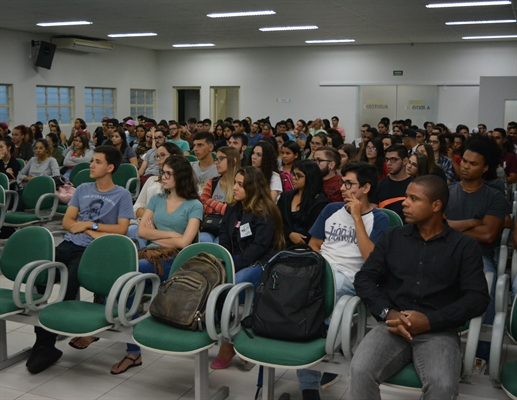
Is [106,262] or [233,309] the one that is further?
[106,262]

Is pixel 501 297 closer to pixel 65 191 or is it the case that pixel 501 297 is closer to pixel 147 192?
pixel 147 192

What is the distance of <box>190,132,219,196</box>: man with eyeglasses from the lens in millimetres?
6035

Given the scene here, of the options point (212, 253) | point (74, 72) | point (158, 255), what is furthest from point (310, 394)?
point (74, 72)

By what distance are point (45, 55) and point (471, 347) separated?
1398 cm

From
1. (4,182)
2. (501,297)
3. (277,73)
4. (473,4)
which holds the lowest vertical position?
(501,297)

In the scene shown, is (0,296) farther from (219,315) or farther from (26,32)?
(26,32)

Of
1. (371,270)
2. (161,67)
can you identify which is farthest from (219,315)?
(161,67)

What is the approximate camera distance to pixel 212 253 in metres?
3.57

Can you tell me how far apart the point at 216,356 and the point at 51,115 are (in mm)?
12980

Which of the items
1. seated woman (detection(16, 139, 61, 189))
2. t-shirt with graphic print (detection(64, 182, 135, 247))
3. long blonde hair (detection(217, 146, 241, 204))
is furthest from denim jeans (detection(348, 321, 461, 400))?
seated woman (detection(16, 139, 61, 189))

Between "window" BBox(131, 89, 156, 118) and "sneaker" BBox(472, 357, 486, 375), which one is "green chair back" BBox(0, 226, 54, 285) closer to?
"sneaker" BBox(472, 357, 486, 375)

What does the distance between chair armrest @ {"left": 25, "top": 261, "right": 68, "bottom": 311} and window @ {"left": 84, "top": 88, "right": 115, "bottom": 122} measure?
44.2 feet

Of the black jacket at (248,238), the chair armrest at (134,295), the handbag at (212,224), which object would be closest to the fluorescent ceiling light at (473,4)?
the handbag at (212,224)

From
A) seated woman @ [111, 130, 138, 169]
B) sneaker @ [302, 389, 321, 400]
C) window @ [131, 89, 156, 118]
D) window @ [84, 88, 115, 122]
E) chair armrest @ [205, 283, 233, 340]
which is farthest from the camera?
window @ [131, 89, 156, 118]
